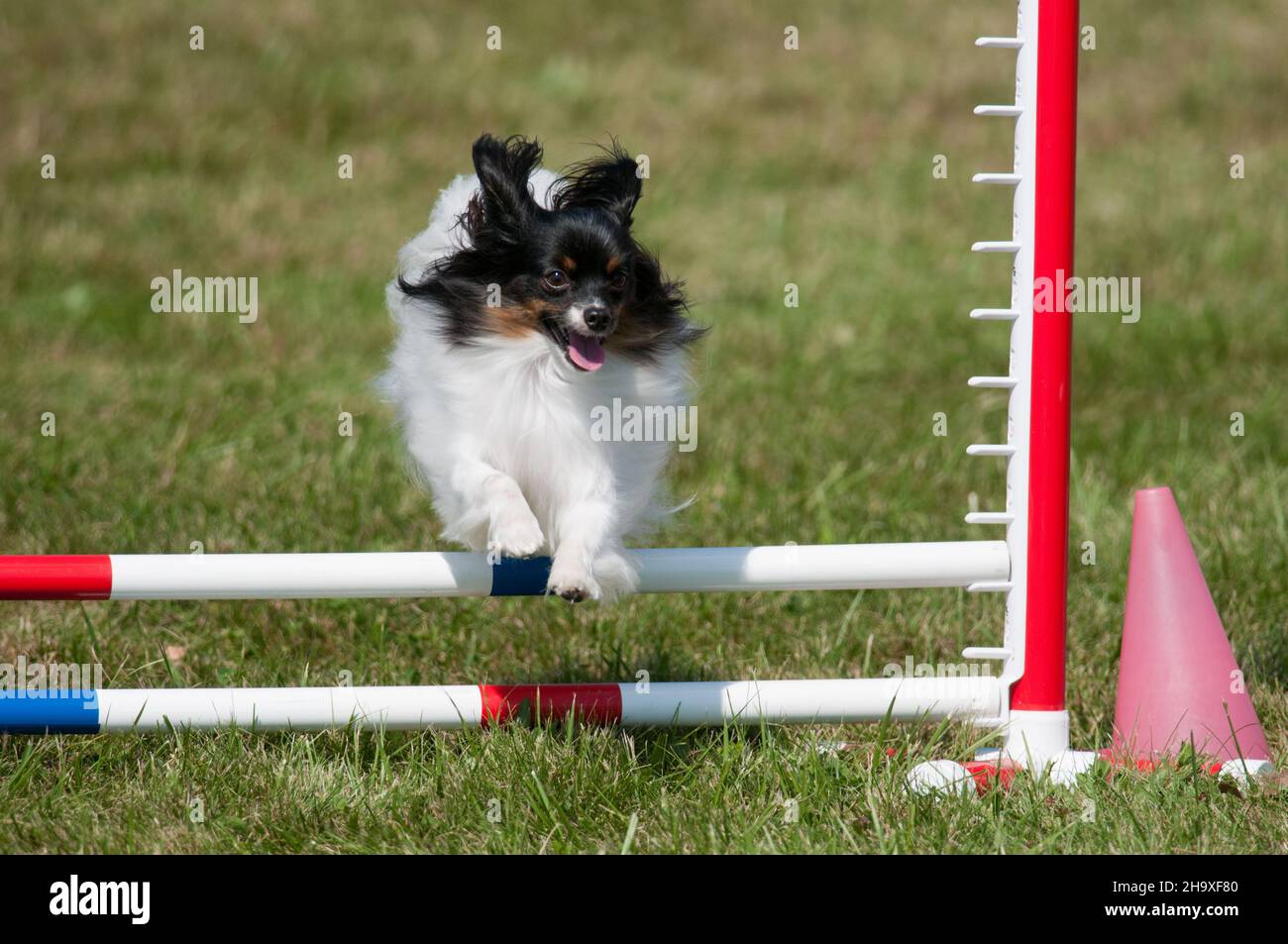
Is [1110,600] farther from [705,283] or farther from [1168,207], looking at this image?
[1168,207]

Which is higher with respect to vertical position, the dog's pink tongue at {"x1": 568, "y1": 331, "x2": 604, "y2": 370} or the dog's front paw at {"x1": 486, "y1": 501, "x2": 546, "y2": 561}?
the dog's pink tongue at {"x1": 568, "y1": 331, "x2": 604, "y2": 370}

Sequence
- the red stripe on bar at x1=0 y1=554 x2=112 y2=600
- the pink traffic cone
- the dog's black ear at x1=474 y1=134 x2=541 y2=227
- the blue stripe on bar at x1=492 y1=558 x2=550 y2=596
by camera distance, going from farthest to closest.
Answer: the pink traffic cone < the dog's black ear at x1=474 y1=134 x2=541 y2=227 < the blue stripe on bar at x1=492 y1=558 x2=550 y2=596 < the red stripe on bar at x1=0 y1=554 x2=112 y2=600

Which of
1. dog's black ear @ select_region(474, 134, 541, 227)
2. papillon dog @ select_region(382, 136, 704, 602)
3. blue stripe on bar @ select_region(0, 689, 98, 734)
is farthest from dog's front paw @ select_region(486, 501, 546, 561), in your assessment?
blue stripe on bar @ select_region(0, 689, 98, 734)

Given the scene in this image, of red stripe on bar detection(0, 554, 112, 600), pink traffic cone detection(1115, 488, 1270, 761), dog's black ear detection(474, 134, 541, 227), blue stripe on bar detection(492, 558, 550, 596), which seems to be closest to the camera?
red stripe on bar detection(0, 554, 112, 600)

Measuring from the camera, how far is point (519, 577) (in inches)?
127

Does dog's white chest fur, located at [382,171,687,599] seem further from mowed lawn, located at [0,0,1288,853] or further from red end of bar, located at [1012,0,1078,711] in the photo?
red end of bar, located at [1012,0,1078,711]

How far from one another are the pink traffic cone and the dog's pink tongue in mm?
1341

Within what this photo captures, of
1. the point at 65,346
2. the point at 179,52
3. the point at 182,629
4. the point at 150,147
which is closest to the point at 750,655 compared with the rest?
the point at 182,629

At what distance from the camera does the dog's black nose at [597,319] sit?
318 centimetres

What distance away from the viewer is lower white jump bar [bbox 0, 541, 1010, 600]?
313cm

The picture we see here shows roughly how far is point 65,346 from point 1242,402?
5313 mm

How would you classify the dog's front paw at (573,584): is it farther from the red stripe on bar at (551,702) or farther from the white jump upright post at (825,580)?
the red stripe on bar at (551,702)

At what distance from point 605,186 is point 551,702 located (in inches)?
47.0

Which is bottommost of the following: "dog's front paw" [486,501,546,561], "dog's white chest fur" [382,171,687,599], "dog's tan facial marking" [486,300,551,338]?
"dog's front paw" [486,501,546,561]
